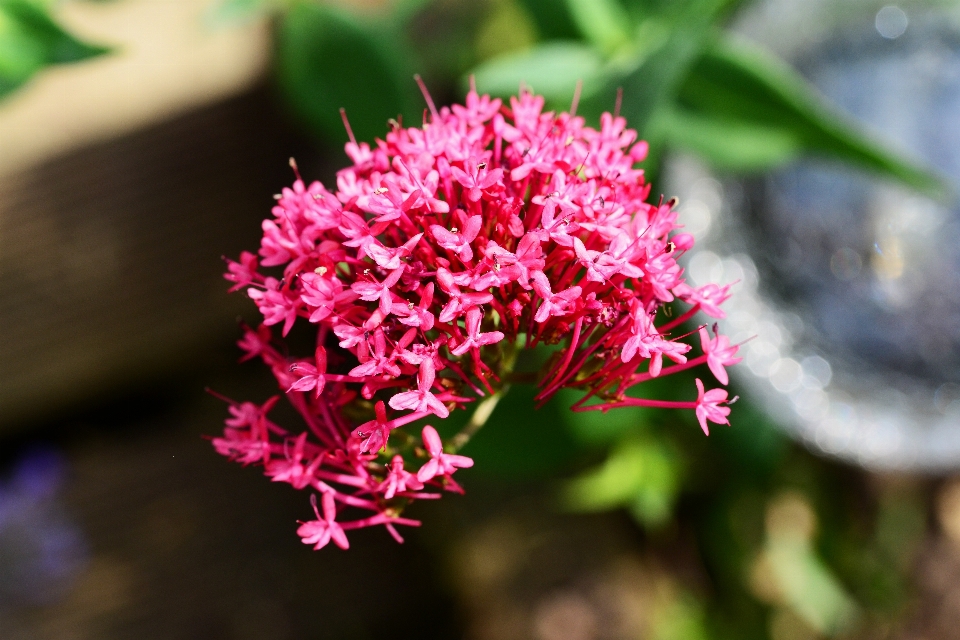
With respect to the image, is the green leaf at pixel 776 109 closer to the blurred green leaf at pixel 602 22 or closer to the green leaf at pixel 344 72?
the blurred green leaf at pixel 602 22

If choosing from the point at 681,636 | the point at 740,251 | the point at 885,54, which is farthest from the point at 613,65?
the point at 681,636

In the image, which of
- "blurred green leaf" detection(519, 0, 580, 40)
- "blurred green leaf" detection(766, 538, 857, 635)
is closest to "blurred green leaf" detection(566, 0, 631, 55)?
"blurred green leaf" detection(519, 0, 580, 40)

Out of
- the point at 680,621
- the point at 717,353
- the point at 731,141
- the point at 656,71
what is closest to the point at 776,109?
the point at 731,141

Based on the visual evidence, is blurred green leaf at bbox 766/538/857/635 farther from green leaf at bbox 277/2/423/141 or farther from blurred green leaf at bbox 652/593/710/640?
green leaf at bbox 277/2/423/141

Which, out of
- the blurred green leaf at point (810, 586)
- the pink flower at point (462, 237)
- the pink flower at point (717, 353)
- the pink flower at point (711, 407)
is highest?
the pink flower at point (462, 237)

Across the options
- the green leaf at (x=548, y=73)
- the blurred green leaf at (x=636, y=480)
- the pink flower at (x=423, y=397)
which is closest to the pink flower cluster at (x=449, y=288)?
the pink flower at (x=423, y=397)
